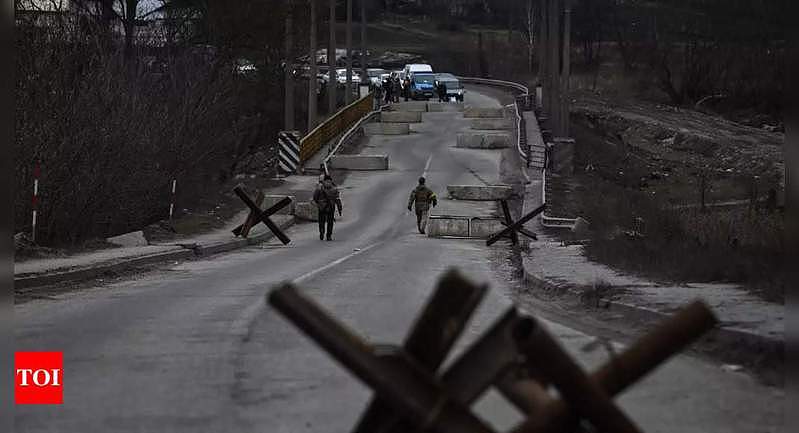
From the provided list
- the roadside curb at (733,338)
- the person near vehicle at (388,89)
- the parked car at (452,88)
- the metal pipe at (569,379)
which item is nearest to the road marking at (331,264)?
the roadside curb at (733,338)

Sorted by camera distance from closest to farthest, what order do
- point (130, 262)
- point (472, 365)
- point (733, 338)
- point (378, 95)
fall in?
point (472, 365) < point (733, 338) < point (130, 262) < point (378, 95)

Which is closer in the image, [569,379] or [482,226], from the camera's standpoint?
[569,379]

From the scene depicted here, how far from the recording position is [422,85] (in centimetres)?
9481

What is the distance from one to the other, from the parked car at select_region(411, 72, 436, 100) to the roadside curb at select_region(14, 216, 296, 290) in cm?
6057

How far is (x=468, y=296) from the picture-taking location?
5418 mm

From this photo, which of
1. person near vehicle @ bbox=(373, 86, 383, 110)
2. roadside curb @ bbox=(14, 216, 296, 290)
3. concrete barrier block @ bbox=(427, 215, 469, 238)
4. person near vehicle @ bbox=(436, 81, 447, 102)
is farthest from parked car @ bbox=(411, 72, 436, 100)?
roadside curb @ bbox=(14, 216, 296, 290)

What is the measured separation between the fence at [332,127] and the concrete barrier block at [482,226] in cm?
1844

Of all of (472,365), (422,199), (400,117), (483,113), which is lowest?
(422,199)

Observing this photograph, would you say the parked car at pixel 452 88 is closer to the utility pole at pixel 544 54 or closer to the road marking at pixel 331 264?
the utility pole at pixel 544 54

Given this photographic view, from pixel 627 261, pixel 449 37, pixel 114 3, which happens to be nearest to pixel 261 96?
pixel 114 3

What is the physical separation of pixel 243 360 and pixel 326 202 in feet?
73.8

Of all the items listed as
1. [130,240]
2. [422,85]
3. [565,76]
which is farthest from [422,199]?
[422,85]

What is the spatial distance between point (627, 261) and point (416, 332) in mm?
13748

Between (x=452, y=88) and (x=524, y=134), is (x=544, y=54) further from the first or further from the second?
(x=452, y=88)
